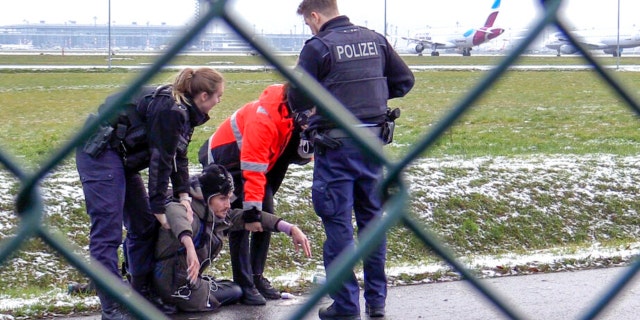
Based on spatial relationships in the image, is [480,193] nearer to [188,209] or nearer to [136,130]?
[188,209]

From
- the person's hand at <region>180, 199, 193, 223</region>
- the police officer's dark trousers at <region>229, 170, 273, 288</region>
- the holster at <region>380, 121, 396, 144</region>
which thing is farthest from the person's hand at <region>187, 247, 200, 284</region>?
the holster at <region>380, 121, 396, 144</region>

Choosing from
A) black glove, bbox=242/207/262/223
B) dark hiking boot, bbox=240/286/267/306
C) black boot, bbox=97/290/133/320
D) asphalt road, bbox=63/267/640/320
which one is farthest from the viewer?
dark hiking boot, bbox=240/286/267/306

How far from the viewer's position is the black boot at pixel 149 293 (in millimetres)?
4871

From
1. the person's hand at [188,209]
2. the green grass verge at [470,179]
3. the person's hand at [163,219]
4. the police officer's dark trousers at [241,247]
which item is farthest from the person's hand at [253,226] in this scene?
the green grass verge at [470,179]

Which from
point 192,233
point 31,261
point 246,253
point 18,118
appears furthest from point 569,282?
point 18,118

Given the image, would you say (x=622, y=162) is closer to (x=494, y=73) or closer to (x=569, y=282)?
(x=569, y=282)

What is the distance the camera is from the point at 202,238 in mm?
4820

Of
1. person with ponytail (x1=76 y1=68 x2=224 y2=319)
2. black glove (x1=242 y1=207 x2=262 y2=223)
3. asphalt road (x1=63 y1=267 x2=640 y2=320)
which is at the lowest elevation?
asphalt road (x1=63 y1=267 x2=640 y2=320)

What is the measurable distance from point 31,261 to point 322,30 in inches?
119

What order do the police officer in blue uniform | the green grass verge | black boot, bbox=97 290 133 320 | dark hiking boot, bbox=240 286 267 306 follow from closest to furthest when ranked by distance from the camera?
the police officer in blue uniform < black boot, bbox=97 290 133 320 < dark hiking boot, bbox=240 286 267 306 < the green grass verge

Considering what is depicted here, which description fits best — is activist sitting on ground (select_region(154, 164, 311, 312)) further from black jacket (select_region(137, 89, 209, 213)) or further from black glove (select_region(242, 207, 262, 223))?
black jacket (select_region(137, 89, 209, 213))

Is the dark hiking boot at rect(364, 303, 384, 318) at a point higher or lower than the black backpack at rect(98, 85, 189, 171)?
lower

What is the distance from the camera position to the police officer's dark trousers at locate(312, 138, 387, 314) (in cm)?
433

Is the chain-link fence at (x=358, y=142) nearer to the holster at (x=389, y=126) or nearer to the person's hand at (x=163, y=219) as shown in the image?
the holster at (x=389, y=126)
